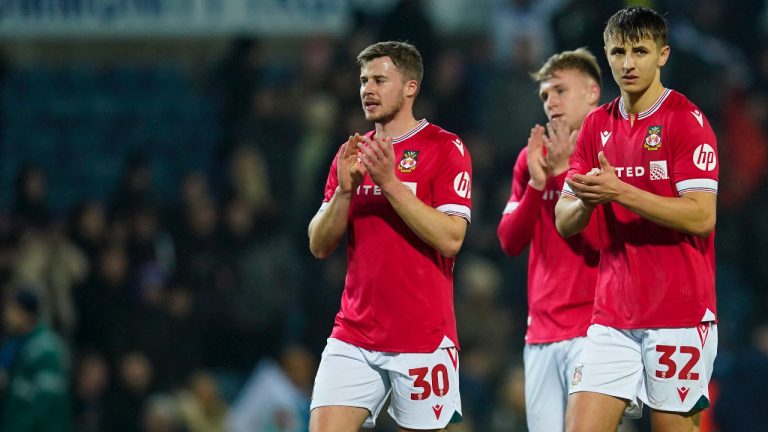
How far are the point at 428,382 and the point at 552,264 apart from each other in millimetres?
1061

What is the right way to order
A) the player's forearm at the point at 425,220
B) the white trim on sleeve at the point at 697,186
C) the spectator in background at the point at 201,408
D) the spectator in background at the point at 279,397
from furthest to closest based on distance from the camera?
the spectator in background at the point at 201,408 < the spectator in background at the point at 279,397 < the player's forearm at the point at 425,220 < the white trim on sleeve at the point at 697,186

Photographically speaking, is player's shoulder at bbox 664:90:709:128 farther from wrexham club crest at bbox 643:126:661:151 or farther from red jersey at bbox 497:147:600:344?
red jersey at bbox 497:147:600:344

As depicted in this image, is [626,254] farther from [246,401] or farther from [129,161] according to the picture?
[129,161]

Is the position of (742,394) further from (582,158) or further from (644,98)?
(644,98)

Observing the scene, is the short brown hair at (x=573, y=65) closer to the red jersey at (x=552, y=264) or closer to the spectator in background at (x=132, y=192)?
the red jersey at (x=552, y=264)

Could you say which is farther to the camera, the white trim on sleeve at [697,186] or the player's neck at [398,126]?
the player's neck at [398,126]

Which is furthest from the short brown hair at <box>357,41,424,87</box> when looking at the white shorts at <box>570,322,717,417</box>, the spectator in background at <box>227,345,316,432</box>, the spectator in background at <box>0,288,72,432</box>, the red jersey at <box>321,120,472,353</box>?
the spectator in background at <box>0,288,72,432</box>

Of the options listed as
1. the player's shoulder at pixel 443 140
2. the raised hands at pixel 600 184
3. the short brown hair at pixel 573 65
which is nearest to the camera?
the raised hands at pixel 600 184

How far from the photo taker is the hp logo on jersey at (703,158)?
14.4ft

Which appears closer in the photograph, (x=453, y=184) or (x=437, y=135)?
(x=453, y=184)

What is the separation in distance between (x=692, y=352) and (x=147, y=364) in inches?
238

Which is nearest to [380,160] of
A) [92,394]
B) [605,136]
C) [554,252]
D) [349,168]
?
[349,168]

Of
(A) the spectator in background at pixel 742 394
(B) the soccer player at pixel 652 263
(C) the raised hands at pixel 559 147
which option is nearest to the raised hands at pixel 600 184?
(B) the soccer player at pixel 652 263

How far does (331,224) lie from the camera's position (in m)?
4.80
